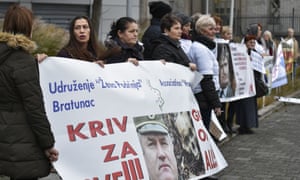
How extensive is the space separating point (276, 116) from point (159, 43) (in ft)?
21.7

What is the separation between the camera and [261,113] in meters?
12.8

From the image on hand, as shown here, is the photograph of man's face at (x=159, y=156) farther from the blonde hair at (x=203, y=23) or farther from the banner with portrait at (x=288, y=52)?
the banner with portrait at (x=288, y=52)

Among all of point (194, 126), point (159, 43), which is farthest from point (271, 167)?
point (159, 43)

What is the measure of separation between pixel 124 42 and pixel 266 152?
3643mm

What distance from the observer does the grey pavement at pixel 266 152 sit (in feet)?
25.2

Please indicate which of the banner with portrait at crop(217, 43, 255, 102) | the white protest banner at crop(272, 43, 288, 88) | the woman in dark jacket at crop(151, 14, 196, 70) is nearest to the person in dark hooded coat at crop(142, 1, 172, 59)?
the woman in dark jacket at crop(151, 14, 196, 70)

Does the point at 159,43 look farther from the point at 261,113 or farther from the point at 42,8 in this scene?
the point at 42,8

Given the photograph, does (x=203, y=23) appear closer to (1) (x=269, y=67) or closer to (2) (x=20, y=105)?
(2) (x=20, y=105)

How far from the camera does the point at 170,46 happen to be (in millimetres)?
6773

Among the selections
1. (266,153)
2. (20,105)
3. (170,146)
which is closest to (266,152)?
(266,153)

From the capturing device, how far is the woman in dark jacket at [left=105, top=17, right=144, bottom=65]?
6113 mm

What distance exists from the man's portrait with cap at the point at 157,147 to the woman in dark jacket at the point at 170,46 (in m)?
0.92

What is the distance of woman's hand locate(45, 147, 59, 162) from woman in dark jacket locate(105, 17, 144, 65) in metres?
1.65

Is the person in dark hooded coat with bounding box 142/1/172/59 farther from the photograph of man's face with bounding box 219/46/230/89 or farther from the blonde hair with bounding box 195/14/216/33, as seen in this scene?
the photograph of man's face with bounding box 219/46/230/89
